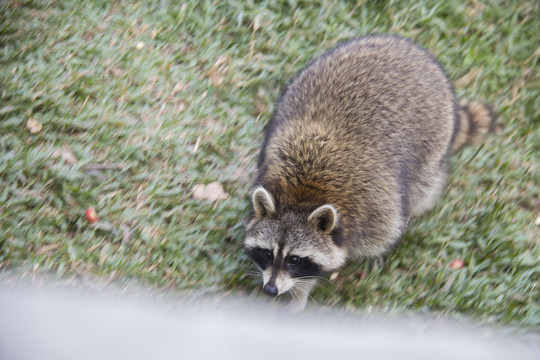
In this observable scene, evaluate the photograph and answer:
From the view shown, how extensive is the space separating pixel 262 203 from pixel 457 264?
5.09 feet

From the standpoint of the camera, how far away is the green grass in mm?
3441

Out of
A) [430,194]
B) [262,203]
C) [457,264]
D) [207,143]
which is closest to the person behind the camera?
[262,203]

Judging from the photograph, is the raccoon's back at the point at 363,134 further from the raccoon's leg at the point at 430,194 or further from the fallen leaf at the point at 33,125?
the fallen leaf at the point at 33,125

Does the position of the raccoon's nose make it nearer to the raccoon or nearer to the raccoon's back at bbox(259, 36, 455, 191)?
the raccoon

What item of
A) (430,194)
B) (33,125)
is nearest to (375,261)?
(430,194)

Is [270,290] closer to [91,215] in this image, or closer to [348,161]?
[348,161]

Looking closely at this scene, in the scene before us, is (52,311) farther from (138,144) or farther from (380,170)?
(138,144)

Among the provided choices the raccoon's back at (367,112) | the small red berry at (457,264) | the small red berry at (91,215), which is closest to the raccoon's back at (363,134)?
the raccoon's back at (367,112)

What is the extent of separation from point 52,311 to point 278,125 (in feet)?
9.47

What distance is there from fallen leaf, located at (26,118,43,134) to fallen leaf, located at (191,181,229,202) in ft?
4.39

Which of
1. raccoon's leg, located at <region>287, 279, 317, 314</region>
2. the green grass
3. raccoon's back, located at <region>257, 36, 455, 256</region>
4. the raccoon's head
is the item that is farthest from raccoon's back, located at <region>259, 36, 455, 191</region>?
raccoon's leg, located at <region>287, 279, 317, 314</region>

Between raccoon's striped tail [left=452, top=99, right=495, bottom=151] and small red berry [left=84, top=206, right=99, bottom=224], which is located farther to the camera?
raccoon's striped tail [left=452, top=99, right=495, bottom=151]

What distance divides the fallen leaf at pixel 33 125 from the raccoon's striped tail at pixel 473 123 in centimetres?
340

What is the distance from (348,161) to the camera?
3361mm
